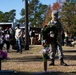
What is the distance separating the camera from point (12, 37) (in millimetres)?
23719

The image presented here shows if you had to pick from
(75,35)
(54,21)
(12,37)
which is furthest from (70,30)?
(54,21)

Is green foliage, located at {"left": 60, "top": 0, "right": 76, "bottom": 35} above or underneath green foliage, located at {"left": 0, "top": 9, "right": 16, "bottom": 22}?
underneath

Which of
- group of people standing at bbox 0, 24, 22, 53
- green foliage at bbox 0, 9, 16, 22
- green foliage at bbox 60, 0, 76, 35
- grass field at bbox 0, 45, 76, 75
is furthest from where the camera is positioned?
green foliage at bbox 0, 9, 16, 22

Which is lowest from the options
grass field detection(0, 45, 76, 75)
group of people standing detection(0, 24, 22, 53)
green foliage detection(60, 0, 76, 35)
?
grass field detection(0, 45, 76, 75)

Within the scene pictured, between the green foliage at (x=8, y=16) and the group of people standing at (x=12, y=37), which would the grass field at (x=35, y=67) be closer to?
the group of people standing at (x=12, y=37)

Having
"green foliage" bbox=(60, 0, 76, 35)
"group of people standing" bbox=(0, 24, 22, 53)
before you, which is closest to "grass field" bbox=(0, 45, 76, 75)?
"group of people standing" bbox=(0, 24, 22, 53)

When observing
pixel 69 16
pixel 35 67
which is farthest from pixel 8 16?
pixel 35 67

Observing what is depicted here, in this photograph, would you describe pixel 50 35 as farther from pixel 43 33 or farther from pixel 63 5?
pixel 63 5

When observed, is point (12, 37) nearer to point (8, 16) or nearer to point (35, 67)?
point (35, 67)

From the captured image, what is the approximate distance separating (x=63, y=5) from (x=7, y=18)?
58.8 meters

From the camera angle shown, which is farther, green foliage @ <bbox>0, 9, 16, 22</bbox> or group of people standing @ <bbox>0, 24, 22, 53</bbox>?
green foliage @ <bbox>0, 9, 16, 22</bbox>

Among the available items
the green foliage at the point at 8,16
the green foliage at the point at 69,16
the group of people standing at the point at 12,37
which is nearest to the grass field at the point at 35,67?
the group of people standing at the point at 12,37

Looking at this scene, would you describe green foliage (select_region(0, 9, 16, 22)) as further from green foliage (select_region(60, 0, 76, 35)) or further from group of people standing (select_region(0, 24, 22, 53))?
group of people standing (select_region(0, 24, 22, 53))

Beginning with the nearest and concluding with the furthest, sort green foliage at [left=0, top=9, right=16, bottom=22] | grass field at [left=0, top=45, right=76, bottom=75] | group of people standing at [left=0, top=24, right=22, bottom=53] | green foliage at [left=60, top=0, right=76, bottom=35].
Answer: grass field at [left=0, top=45, right=76, bottom=75], group of people standing at [left=0, top=24, right=22, bottom=53], green foliage at [left=60, top=0, right=76, bottom=35], green foliage at [left=0, top=9, right=16, bottom=22]
